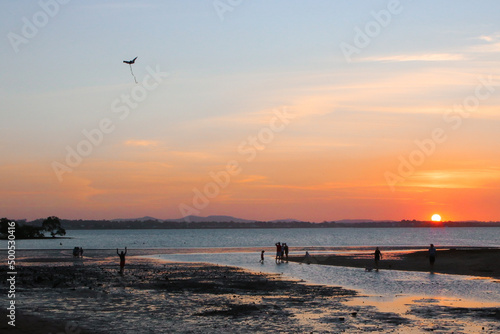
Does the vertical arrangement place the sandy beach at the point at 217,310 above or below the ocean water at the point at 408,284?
below

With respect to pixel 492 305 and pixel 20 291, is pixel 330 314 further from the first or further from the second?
pixel 20 291

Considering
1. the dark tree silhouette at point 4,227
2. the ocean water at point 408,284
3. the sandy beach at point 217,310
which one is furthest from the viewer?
the dark tree silhouette at point 4,227

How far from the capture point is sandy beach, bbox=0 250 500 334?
66.9ft

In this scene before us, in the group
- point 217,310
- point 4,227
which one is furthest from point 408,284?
point 4,227

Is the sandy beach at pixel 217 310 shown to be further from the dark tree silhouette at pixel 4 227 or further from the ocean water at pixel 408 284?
the dark tree silhouette at pixel 4 227

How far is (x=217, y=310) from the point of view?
2481 cm

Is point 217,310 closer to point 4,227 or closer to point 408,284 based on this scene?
point 408,284

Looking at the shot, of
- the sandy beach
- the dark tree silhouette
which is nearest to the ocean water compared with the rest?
the sandy beach

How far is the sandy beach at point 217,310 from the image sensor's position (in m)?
20.4

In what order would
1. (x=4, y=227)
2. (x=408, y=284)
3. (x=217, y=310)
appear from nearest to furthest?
(x=217, y=310)
(x=408, y=284)
(x=4, y=227)

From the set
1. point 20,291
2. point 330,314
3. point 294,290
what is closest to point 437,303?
point 330,314

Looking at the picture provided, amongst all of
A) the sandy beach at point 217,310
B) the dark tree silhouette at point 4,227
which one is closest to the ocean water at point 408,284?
the sandy beach at point 217,310

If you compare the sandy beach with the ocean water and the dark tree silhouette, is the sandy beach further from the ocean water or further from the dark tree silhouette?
the dark tree silhouette

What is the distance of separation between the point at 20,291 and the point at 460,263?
→ 123 feet
